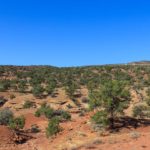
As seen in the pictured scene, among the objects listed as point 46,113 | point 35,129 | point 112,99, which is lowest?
point 35,129

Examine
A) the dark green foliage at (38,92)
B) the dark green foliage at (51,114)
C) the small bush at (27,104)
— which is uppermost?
the dark green foliage at (38,92)

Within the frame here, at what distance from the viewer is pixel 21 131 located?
3297cm

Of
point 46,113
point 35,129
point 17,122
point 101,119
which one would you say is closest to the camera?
point 101,119

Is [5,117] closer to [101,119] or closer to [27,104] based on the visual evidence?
[27,104]

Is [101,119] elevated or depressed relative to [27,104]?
elevated

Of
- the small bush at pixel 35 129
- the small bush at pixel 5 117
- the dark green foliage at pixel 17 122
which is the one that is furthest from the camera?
the small bush at pixel 5 117

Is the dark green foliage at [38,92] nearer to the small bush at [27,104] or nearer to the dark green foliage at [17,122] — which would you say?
the small bush at [27,104]

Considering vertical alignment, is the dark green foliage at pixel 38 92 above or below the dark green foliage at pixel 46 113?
above

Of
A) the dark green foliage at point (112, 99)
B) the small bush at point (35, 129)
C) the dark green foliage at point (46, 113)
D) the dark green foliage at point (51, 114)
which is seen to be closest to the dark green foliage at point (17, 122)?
the small bush at point (35, 129)

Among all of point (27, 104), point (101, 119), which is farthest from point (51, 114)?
point (101, 119)

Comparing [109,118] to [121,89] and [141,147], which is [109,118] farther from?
[141,147]

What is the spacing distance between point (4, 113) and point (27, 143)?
901 cm

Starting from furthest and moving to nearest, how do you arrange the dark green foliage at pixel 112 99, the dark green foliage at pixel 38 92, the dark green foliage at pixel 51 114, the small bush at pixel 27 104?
the dark green foliage at pixel 38 92 → the small bush at pixel 27 104 → the dark green foliage at pixel 51 114 → the dark green foliage at pixel 112 99

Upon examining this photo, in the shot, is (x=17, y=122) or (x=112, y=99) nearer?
(x=112, y=99)
